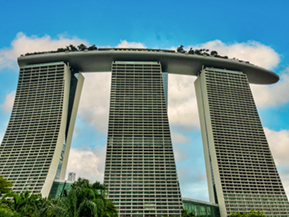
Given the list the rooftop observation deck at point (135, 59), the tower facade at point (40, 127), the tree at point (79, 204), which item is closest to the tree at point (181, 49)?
the rooftop observation deck at point (135, 59)

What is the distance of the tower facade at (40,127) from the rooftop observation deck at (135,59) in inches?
90.9

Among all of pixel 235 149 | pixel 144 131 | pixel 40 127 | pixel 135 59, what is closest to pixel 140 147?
pixel 144 131

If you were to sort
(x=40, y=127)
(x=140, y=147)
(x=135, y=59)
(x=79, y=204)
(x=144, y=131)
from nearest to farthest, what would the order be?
(x=79, y=204)
(x=140, y=147)
(x=40, y=127)
(x=144, y=131)
(x=135, y=59)

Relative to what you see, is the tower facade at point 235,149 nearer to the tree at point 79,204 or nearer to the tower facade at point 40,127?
the tower facade at point 40,127

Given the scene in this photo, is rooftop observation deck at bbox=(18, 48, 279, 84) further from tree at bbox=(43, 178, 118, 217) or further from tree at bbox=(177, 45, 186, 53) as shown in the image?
tree at bbox=(43, 178, 118, 217)

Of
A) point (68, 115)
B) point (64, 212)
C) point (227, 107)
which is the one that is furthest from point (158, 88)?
point (64, 212)

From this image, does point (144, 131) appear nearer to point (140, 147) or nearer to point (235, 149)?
point (140, 147)

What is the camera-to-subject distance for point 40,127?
67.8 metres

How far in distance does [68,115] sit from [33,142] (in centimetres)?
1287

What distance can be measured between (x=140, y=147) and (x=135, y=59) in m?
27.3

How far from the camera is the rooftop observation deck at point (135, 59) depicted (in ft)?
246

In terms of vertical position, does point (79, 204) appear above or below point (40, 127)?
below

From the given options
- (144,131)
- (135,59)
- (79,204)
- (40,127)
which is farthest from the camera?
(135,59)

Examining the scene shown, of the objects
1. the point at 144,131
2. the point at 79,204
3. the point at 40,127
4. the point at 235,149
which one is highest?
the point at 40,127
